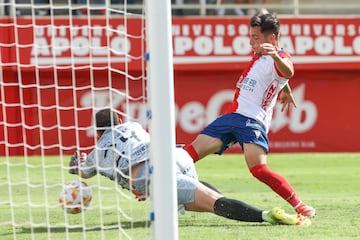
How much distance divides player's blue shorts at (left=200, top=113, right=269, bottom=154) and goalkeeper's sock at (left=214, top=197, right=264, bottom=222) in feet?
2.12

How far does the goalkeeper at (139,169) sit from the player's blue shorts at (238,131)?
58cm

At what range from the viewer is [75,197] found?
7000 mm

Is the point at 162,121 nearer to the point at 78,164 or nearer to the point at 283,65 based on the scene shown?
the point at 78,164

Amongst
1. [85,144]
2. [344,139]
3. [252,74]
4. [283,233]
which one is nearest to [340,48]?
[344,139]

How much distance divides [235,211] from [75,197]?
1.25 m

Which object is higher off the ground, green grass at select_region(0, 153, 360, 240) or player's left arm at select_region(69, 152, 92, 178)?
player's left arm at select_region(69, 152, 92, 178)

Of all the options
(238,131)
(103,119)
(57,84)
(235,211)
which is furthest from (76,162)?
(57,84)

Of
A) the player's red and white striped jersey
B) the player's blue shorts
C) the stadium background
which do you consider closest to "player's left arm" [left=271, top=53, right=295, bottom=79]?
the player's red and white striped jersey

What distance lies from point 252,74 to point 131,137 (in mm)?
1438

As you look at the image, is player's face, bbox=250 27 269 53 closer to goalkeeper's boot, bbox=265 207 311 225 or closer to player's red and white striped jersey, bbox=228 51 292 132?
player's red and white striped jersey, bbox=228 51 292 132

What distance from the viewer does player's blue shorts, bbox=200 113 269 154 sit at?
7.78m

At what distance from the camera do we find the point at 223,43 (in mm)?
17172

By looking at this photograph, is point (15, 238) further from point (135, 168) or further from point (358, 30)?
point (358, 30)

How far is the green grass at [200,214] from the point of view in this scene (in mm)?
7035
